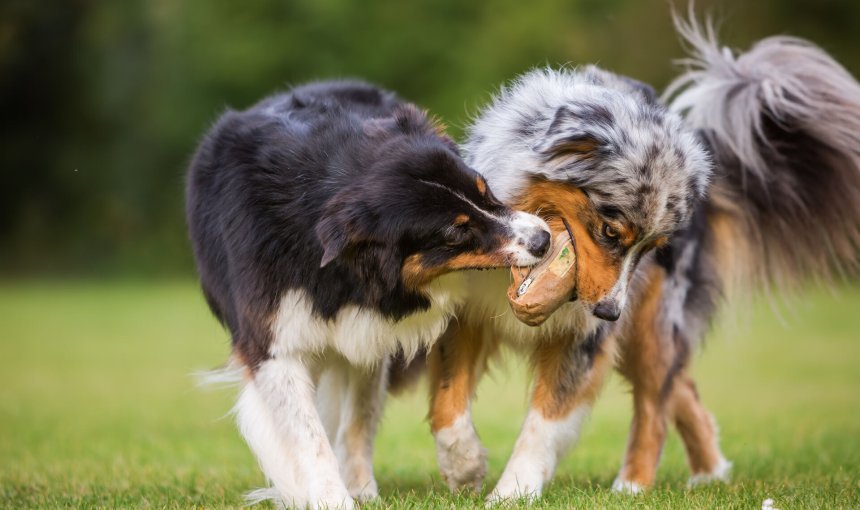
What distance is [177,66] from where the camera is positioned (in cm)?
2822

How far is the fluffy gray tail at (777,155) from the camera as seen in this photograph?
22.2ft

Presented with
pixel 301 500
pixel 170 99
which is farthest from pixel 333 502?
pixel 170 99

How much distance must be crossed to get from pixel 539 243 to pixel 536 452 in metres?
1.32

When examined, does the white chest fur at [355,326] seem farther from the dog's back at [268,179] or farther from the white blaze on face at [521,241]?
the white blaze on face at [521,241]

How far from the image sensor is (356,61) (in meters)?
27.3

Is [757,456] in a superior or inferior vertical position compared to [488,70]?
inferior

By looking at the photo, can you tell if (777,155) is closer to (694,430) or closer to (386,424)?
(694,430)

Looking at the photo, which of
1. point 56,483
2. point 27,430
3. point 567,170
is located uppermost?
point 567,170

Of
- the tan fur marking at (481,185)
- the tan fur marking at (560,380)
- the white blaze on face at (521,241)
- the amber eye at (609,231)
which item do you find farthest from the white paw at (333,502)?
the amber eye at (609,231)

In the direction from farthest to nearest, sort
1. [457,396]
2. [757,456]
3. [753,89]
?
[757,456] < [753,89] < [457,396]

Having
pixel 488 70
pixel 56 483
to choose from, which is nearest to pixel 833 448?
pixel 56 483

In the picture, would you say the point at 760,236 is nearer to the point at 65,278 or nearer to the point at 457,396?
the point at 457,396

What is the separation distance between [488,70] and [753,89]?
20.6m

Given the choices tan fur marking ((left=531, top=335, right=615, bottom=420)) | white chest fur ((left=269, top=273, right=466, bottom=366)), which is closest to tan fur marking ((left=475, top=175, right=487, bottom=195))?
white chest fur ((left=269, top=273, right=466, bottom=366))
